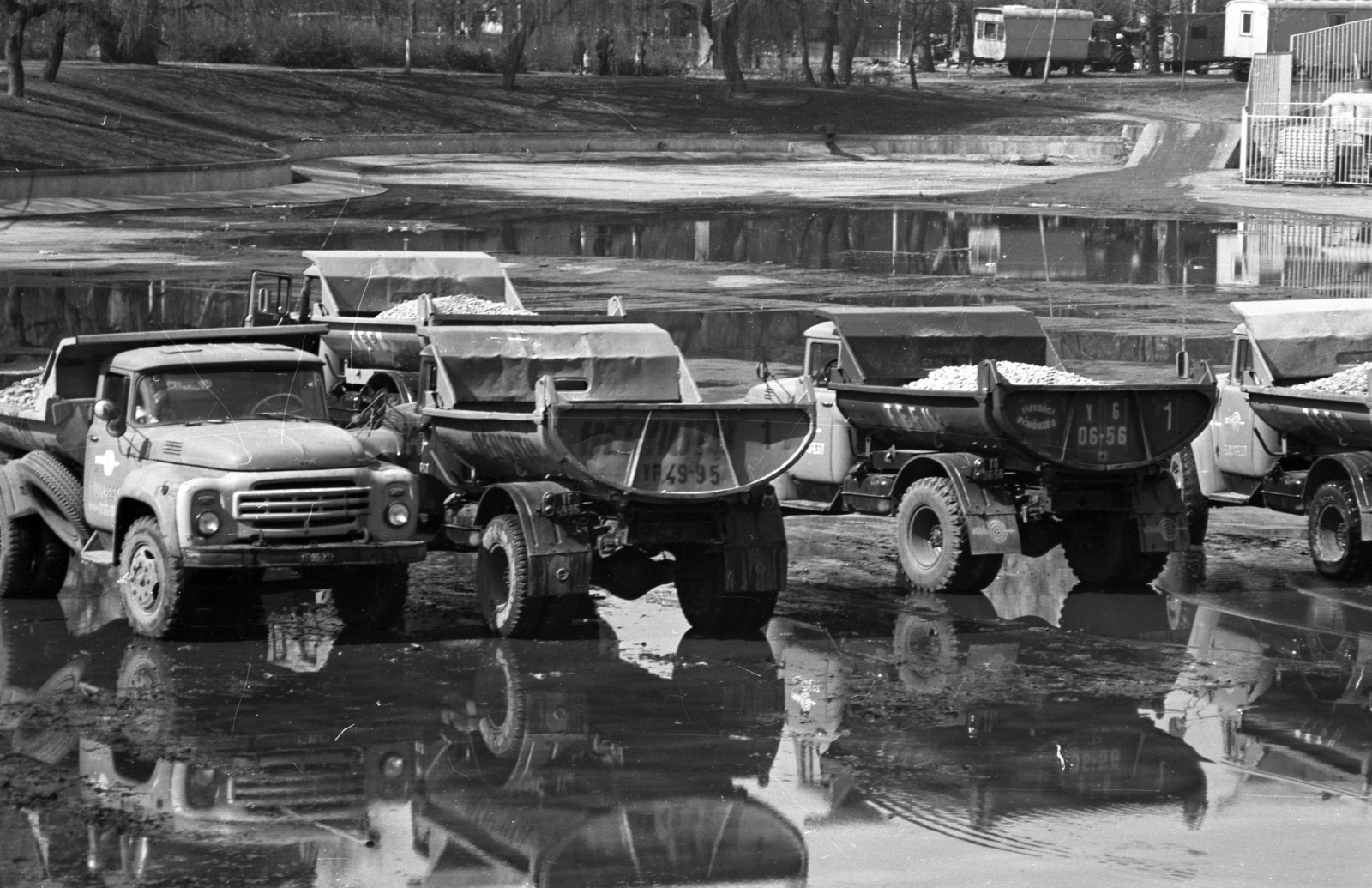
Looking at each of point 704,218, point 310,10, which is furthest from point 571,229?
point 310,10

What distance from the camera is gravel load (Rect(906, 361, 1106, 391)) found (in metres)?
13.8

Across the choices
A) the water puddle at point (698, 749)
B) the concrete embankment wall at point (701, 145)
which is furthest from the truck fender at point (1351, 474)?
the concrete embankment wall at point (701, 145)

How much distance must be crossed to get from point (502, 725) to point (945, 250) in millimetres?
33501

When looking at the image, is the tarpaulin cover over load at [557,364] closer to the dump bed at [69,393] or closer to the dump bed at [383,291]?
the dump bed at [69,393]

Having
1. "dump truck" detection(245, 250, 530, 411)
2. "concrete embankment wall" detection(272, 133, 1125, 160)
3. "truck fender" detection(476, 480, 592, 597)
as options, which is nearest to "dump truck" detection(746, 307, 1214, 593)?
"truck fender" detection(476, 480, 592, 597)

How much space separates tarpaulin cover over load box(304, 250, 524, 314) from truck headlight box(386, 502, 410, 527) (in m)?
9.01

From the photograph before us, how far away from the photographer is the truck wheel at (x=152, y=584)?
1124cm

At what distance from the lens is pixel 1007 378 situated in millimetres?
13680

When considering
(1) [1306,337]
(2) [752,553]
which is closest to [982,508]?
(2) [752,553]

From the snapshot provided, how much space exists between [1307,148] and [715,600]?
49257 mm

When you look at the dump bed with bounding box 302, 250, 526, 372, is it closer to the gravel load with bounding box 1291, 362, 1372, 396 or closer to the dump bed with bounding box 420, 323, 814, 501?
the dump bed with bounding box 420, 323, 814, 501

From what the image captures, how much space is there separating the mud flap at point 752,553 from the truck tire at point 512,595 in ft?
3.02

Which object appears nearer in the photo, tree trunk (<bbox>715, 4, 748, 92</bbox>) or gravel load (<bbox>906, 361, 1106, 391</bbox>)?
gravel load (<bbox>906, 361, 1106, 391</bbox>)

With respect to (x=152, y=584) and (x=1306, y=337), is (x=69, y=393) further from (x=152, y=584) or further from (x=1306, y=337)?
(x=1306, y=337)
